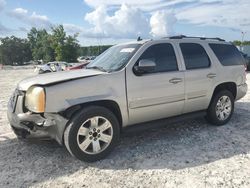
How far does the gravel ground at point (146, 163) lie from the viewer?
3.68 m

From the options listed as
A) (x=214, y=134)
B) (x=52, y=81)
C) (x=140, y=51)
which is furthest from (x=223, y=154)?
(x=52, y=81)

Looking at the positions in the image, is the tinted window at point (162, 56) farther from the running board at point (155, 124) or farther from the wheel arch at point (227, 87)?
the wheel arch at point (227, 87)

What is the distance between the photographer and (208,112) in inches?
229

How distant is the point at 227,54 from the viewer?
6.07m

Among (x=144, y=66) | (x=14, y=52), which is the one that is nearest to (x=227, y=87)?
(x=144, y=66)

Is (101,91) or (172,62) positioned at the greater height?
(172,62)

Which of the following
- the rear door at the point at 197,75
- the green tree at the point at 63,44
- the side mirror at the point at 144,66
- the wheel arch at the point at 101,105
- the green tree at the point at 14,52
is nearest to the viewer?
the wheel arch at the point at 101,105

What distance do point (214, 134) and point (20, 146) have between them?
3525mm

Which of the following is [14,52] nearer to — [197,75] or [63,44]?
[63,44]

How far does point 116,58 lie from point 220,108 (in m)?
2.52

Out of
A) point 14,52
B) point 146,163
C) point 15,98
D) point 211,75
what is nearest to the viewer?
point 146,163

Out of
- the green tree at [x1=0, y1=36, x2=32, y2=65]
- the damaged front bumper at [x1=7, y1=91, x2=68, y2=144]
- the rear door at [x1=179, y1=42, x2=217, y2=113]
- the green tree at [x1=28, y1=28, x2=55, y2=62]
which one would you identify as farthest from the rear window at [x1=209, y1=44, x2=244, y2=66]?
the green tree at [x1=0, y1=36, x2=32, y2=65]

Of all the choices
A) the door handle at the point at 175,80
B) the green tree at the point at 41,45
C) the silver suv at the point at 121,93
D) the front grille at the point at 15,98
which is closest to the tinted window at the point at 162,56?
the silver suv at the point at 121,93

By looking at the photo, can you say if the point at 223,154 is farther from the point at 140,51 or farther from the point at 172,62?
the point at 140,51
